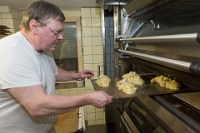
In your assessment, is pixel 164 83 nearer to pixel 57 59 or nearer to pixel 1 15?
pixel 57 59

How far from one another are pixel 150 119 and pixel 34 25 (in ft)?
2.41

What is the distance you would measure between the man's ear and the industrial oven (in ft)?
1.62

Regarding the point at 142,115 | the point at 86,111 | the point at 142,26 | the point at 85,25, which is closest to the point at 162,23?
the point at 142,26

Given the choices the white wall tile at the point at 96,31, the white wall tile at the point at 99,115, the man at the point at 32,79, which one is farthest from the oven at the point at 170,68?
the white wall tile at the point at 99,115

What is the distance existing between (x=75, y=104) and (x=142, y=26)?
794 mm

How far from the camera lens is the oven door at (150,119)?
585 mm

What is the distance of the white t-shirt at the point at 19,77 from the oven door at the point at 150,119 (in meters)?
0.51

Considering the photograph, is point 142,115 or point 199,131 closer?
point 199,131

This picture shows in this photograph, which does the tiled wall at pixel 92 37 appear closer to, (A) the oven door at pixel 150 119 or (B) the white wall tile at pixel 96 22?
(B) the white wall tile at pixel 96 22

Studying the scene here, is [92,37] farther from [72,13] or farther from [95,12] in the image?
[72,13]

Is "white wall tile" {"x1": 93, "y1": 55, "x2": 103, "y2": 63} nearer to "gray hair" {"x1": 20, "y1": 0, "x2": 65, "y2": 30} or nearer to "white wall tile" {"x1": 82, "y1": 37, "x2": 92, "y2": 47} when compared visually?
"white wall tile" {"x1": 82, "y1": 37, "x2": 92, "y2": 47}

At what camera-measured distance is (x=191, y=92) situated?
0.79m

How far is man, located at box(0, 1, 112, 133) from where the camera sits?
0.65m

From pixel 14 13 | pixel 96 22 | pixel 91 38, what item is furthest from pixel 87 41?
pixel 14 13
